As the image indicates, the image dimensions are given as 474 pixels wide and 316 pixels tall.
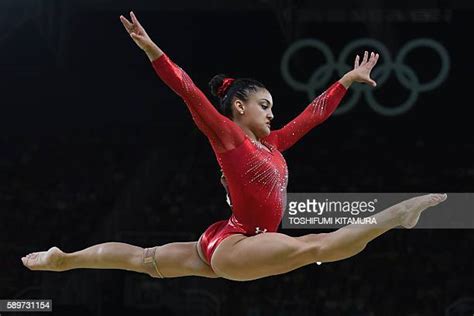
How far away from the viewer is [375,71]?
24.1ft

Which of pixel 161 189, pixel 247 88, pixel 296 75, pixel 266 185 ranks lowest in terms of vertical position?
pixel 266 185

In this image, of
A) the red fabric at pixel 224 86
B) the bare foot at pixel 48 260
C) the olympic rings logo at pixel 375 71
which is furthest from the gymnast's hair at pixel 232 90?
the olympic rings logo at pixel 375 71

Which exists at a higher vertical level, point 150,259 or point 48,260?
point 48,260

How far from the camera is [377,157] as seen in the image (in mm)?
7973

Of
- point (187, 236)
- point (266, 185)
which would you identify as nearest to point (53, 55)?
Result: point (187, 236)

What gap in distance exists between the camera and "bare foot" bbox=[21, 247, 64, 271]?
3777 millimetres

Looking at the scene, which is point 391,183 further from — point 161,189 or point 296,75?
point 161,189

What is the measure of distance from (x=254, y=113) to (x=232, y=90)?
153mm

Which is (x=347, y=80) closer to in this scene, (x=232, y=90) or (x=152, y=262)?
(x=232, y=90)

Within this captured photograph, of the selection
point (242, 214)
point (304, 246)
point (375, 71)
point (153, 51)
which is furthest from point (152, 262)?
point (375, 71)

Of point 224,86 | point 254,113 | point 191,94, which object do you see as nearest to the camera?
point 191,94

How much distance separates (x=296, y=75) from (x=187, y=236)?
1797 millimetres

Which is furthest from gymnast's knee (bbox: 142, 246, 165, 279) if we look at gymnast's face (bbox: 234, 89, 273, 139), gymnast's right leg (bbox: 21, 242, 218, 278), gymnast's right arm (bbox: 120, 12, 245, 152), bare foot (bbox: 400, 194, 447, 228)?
bare foot (bbox: 400, 194, 447, 228)

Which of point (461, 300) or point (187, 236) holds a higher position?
point (187, 236)
